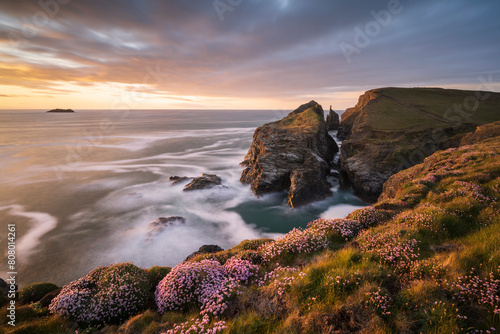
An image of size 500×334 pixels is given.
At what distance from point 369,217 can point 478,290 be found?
5453 mm

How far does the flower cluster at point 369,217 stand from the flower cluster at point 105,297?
935 cm

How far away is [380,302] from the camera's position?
4605 mm

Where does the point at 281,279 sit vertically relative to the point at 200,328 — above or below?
above

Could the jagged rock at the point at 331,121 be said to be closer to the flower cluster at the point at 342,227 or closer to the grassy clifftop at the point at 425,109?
the grassy clifftop at the point at 425,109

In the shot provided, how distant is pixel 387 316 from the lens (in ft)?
15.0

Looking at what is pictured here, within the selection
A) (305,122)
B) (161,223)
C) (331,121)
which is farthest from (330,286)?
(331,121)

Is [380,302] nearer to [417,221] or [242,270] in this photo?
[242,270]

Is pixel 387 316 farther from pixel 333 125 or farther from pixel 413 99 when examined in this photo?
pixel 333 125

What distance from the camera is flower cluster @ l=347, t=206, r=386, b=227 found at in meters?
9.73

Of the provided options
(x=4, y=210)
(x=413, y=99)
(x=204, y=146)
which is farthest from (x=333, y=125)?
(x=4, y=210)

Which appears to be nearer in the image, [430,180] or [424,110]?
[430,180]

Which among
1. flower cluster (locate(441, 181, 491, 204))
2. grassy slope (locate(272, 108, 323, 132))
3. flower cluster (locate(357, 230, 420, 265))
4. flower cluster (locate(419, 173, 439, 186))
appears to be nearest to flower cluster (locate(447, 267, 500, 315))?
flower cluster (locate(357, 230, 420, 265))

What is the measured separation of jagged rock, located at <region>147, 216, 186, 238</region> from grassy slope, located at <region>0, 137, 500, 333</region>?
1257 cm

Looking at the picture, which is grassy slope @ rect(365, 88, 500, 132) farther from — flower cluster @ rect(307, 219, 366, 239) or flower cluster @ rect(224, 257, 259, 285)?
flower cluster @ rect(224, 257, 259, 285)
